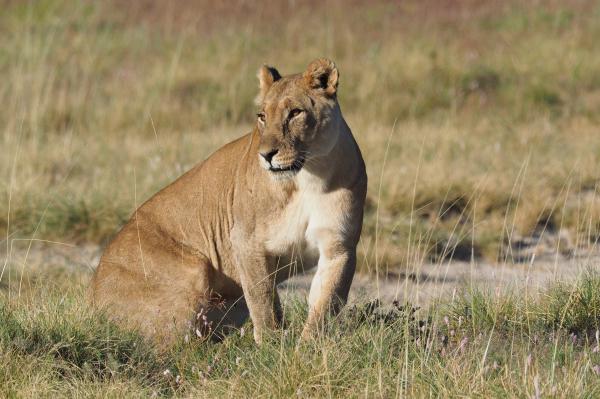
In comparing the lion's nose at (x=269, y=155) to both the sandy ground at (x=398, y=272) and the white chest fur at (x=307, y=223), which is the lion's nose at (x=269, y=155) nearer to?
the white chest fur at (x=307, y=223)

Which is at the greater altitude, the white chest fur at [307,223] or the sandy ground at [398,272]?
Answer: the white chest fur at [307,223]

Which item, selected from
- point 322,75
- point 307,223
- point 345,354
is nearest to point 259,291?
point 307,223

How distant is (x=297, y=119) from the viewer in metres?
4.45

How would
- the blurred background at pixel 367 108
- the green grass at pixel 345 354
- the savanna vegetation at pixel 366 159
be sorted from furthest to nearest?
the blurred background at pixel 367 108
the savanna vegetation at pixel 366 159
the green grass at pixel 345 354

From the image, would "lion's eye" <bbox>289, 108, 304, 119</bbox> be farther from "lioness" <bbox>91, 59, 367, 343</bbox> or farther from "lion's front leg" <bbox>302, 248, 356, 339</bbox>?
"lion's front leg" <bbox>302, 248, 356, 339</bbox>

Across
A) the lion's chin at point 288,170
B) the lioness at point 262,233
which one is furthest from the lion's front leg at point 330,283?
the lion's chin at point 288,170

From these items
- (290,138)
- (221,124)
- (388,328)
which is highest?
(290,138)

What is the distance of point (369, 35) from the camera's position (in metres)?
13.0

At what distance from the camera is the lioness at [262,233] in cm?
448

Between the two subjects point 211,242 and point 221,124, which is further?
point 221,124

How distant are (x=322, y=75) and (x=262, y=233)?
2.37ft

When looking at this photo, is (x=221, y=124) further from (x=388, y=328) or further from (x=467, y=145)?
(x=388, y=328)

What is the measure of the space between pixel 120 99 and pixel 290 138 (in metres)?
6.34

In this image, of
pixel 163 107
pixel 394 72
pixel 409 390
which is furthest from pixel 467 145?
pixel 409 390
